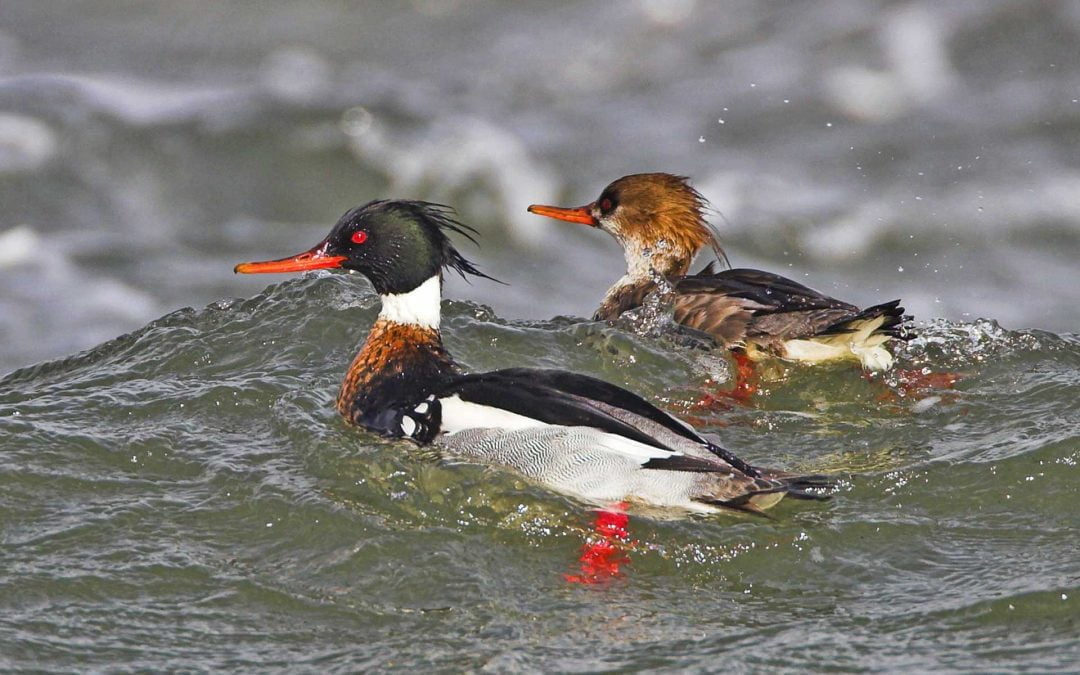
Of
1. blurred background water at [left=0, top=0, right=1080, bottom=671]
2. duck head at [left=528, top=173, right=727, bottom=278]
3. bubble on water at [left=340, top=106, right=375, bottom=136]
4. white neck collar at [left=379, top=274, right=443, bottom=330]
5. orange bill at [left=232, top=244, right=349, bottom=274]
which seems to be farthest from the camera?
bubble on water at [left=340, top=106, right=375, bottom=136]

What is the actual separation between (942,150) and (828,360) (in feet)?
9.95

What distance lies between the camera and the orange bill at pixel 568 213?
291 inches

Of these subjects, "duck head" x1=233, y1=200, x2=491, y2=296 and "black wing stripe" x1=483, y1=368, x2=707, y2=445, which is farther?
"duck head" x1=233, y1=200, x2=491, y2=296

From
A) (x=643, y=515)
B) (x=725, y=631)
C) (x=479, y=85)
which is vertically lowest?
(x=725, y=631)

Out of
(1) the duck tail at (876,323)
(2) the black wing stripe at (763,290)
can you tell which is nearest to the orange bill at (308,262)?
(2) the black wing stripe at (763,290)

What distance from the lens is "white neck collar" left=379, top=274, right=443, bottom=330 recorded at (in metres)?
5.87

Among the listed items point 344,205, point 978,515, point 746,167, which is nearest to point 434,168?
point 344,205

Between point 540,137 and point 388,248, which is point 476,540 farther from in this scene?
point 540,137

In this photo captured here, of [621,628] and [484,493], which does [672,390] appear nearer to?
[484,493]

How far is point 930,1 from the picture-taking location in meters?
9.64

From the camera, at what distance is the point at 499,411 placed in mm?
4996

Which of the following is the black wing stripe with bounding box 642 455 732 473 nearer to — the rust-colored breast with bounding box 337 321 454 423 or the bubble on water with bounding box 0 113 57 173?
the rust-colored breast with bounding box 337 321 454 423

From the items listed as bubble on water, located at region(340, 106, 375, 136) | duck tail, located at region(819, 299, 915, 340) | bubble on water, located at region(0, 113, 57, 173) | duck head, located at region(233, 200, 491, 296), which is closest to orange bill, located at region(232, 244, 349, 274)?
duck head, located at region(233, 200, 491, 296)

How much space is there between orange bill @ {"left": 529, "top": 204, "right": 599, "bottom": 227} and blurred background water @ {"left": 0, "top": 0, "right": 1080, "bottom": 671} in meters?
0.44
